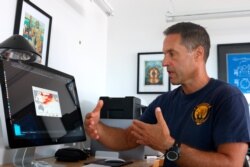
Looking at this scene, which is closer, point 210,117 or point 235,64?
point 210,117

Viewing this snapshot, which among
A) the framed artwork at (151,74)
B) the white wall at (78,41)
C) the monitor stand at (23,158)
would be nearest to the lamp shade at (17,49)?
the white wall at (78,41)

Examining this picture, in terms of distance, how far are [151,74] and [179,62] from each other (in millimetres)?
1440

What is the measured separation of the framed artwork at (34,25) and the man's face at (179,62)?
817mm

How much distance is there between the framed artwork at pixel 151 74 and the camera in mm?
3002

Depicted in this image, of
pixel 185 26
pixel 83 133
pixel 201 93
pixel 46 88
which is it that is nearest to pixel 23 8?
pixel 46 88

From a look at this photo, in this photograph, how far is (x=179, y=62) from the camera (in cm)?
160

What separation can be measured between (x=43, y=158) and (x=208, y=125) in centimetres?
104

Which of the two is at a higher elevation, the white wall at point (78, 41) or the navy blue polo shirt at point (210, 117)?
the white wall at point (78, 41)

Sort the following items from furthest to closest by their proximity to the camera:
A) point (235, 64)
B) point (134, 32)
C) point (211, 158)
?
point (134, 32) < point (235, 64) < point (211, 158)

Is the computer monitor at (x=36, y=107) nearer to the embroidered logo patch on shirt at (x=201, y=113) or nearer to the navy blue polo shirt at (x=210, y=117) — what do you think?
the navy blue polo shirt at (x=210, y=117)

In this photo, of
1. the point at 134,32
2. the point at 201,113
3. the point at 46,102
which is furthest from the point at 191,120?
the point at 134,32

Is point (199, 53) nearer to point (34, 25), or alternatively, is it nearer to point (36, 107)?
point (36, 107)

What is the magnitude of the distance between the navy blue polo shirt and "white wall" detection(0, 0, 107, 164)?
3.04 feet

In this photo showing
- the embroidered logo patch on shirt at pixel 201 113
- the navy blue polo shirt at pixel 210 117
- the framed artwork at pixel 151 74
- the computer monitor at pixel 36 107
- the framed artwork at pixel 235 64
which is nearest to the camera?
the computer monitor at pixel 36 107
